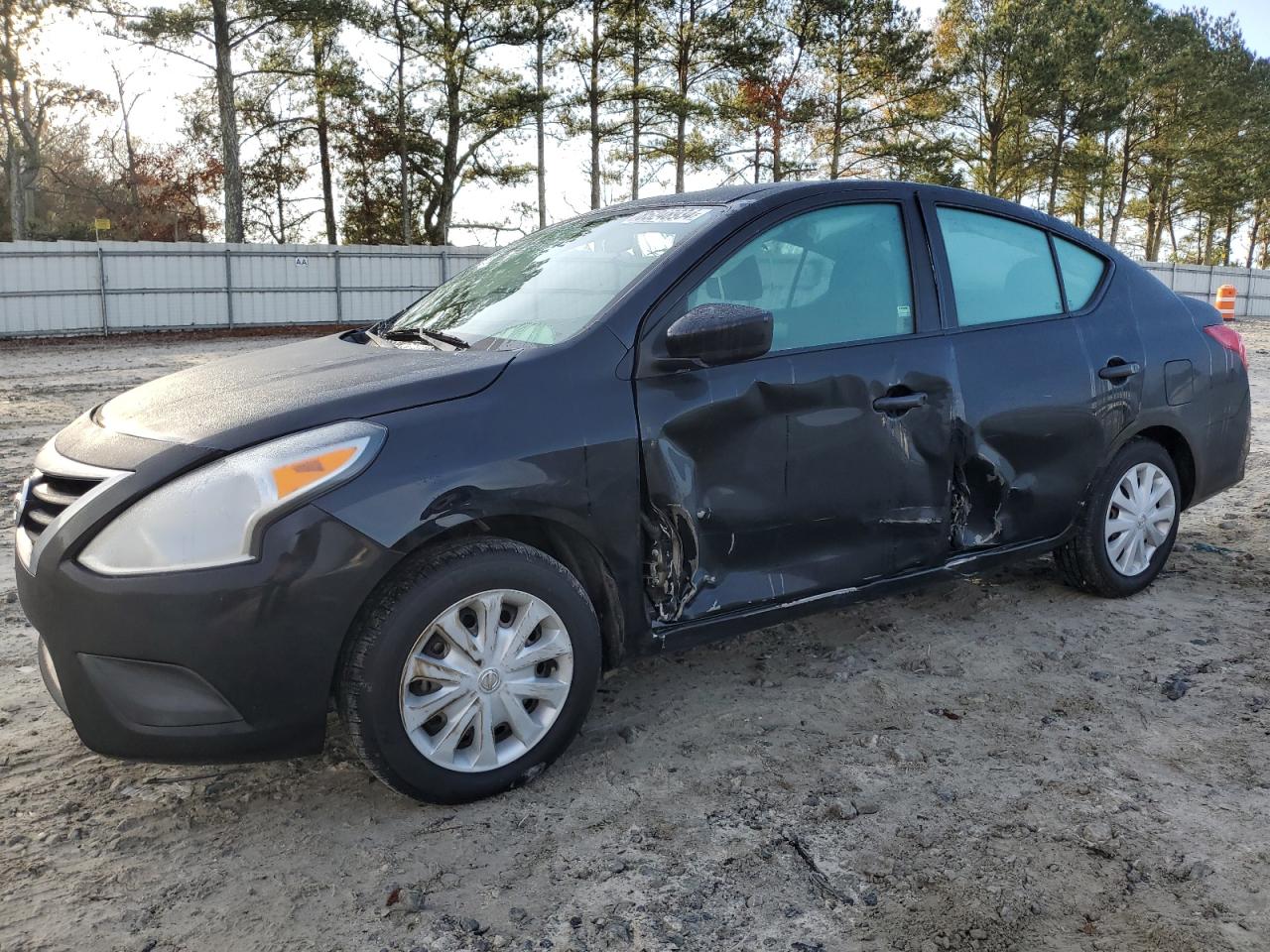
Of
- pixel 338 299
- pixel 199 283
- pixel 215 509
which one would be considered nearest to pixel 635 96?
pixel 338 299

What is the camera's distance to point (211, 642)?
2422 millimetres

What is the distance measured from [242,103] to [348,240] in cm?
672

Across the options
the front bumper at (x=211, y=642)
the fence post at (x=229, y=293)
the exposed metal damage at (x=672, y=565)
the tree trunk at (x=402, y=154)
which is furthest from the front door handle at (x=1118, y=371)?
the tree trunk at (x=402, y=154)

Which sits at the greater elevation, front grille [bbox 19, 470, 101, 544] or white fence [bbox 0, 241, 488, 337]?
white fence [bbox 0, 241, 488, 337]

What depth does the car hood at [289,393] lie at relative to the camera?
2617 mm

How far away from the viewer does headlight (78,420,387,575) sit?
7.97 ft

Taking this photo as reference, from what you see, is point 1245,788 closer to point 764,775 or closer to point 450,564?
point 764,775

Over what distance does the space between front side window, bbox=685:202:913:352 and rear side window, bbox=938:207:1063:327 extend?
0.26 meters

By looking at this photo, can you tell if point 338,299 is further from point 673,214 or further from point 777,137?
point 673,214

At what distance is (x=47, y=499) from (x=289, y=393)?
2.21 feet

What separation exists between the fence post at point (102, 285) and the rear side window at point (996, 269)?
825 inches

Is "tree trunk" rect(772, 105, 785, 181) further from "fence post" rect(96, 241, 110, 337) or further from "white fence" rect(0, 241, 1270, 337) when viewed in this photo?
"fence post" rect(96, 241, 110, 337)

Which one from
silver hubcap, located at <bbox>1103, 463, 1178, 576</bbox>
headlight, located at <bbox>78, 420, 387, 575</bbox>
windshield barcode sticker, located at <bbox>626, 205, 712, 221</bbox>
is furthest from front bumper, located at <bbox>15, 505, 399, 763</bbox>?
silver hubcap, located at <bbox>1103, 463, 1178, 576</bbox>

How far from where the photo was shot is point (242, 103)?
98.3ft
